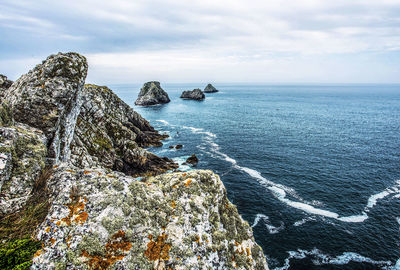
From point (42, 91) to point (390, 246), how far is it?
5286 cm

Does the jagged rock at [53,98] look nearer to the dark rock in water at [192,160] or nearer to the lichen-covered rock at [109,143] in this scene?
the lichen-covered rock at [109,143]

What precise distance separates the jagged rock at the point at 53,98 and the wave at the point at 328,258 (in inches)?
1313

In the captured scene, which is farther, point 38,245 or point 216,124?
point 216,124

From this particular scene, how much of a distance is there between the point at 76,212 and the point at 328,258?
1339 inches

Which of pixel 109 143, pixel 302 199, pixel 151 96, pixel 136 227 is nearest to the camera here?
pixel 136 227

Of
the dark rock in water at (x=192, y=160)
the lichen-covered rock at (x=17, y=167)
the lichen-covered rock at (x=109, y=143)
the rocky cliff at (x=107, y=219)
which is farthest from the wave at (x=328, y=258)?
the lichen-covered rock at (x=109, y=143)

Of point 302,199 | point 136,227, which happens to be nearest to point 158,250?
point 136,227

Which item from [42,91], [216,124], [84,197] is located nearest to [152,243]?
[84,197]

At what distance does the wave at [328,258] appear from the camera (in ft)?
92.9

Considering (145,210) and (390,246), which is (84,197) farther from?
(390,246)

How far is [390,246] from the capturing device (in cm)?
3092

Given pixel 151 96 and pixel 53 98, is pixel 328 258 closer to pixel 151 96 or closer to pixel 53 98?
pixel 53 98

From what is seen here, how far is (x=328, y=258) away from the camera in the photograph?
A: 29.4 metres

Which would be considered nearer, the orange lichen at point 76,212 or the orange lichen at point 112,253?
the orange lichen at point 112,253
